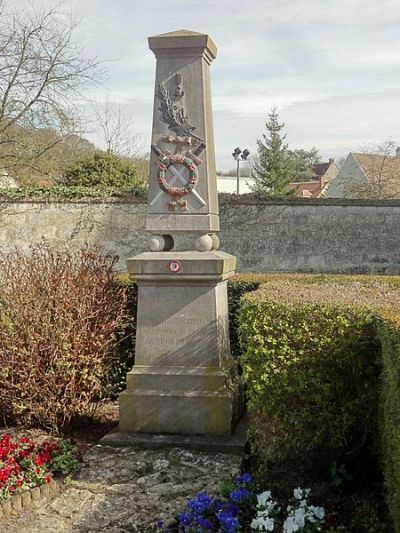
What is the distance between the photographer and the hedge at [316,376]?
414 cm

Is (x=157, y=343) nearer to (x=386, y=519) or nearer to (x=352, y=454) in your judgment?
(x=352, y=454)

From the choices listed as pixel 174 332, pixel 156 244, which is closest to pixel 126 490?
pixel 174 332

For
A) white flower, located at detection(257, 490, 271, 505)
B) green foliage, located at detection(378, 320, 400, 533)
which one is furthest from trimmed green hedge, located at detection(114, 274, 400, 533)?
white flower, located at detection(257, 490, 271, 505)

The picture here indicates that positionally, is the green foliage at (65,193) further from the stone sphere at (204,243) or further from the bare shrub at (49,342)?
the stone sphere at (204,243)

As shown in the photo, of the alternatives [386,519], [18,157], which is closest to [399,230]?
[18,157]

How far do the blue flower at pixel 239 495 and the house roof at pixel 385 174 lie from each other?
2243 centimetres

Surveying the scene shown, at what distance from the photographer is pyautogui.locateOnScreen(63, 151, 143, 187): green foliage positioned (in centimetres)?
1745

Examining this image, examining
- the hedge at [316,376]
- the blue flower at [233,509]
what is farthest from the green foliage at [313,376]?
the blue flower at [233,509]

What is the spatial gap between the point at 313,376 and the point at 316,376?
0.8 inches

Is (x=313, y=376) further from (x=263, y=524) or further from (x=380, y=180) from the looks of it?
(x=380, y=180)

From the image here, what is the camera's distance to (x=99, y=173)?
17.5 meters

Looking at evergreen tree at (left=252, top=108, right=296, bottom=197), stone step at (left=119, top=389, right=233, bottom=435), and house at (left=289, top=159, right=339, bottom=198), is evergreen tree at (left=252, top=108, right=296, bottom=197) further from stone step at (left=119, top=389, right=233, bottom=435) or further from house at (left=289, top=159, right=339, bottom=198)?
stone step at (left=119, top=389, right=233, bottom=435)

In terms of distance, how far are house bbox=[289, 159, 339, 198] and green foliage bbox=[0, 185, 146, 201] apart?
1936cm

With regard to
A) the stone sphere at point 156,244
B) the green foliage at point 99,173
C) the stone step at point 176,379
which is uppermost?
the green foliage at point 99,173
